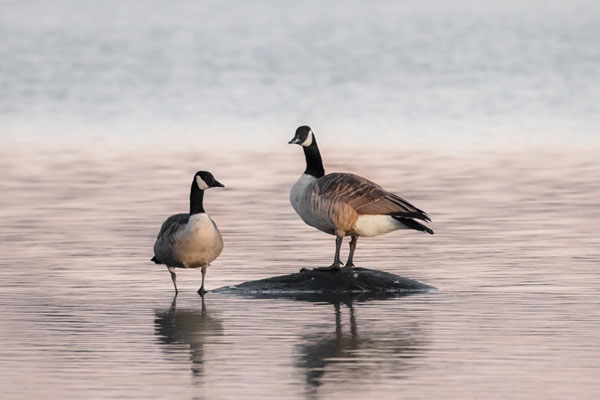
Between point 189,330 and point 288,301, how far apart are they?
185 cm

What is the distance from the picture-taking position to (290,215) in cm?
2252

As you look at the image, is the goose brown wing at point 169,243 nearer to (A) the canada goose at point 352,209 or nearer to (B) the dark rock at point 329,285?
(B) the dark rock at point 329,285

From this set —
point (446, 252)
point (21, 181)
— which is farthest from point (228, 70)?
point (446, 252)

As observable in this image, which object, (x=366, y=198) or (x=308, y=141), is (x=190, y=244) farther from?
(x=308, y=141)

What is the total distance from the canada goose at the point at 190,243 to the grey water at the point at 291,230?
315 mm

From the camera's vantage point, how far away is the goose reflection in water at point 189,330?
13352 mm

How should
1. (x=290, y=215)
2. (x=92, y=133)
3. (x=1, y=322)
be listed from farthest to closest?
(x=92, y=133) → (x=290, y=215) → (x=1, y=322)

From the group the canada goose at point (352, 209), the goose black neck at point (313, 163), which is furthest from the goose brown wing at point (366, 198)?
the goose black neck at point (313, 163)

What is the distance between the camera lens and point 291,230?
21156 millimetres

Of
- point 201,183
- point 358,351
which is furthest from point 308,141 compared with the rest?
point 358,351

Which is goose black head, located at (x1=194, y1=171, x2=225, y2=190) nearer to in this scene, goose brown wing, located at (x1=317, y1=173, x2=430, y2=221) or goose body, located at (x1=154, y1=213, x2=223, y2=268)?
goose body, located at (x1=154, y1=213, x2=223, y2=268)

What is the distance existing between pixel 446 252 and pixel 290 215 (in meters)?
3.77

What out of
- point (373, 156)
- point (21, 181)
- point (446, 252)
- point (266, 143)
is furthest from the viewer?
point (266, 143)

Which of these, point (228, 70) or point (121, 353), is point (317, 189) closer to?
point (121, 353)
